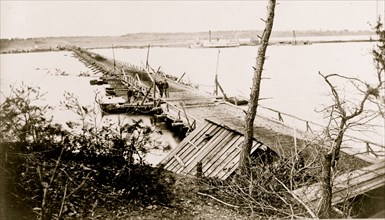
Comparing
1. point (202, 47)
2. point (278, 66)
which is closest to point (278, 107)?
point (278, 66)

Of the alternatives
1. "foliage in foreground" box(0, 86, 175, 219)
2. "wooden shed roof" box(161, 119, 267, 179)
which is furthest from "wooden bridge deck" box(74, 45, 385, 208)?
"foliage in foreground" box(0, 86, 175, 219)

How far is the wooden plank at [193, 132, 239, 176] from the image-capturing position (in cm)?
1212

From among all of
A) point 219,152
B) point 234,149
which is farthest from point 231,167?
point 219,152

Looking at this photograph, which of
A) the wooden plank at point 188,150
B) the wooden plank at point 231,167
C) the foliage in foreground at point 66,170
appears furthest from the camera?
the wooden plank at point 188,150

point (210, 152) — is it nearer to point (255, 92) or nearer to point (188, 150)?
point (188, 150)

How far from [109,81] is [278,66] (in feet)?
116

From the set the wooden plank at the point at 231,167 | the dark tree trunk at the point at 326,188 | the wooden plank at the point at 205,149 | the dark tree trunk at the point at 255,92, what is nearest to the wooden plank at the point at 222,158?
the wooden plank at the point at 231,167

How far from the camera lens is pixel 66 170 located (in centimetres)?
731

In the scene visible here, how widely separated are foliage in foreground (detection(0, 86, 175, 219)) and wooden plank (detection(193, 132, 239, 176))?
3.70 m

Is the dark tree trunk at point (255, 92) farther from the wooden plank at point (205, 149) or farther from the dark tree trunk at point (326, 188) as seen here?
the dark tree trunk at point (326, 188)

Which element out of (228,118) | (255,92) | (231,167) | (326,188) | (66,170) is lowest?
(231,167)

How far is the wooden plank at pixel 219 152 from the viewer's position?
12.1 metres

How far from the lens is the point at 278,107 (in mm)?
31875

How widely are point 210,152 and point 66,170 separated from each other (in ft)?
20.1
